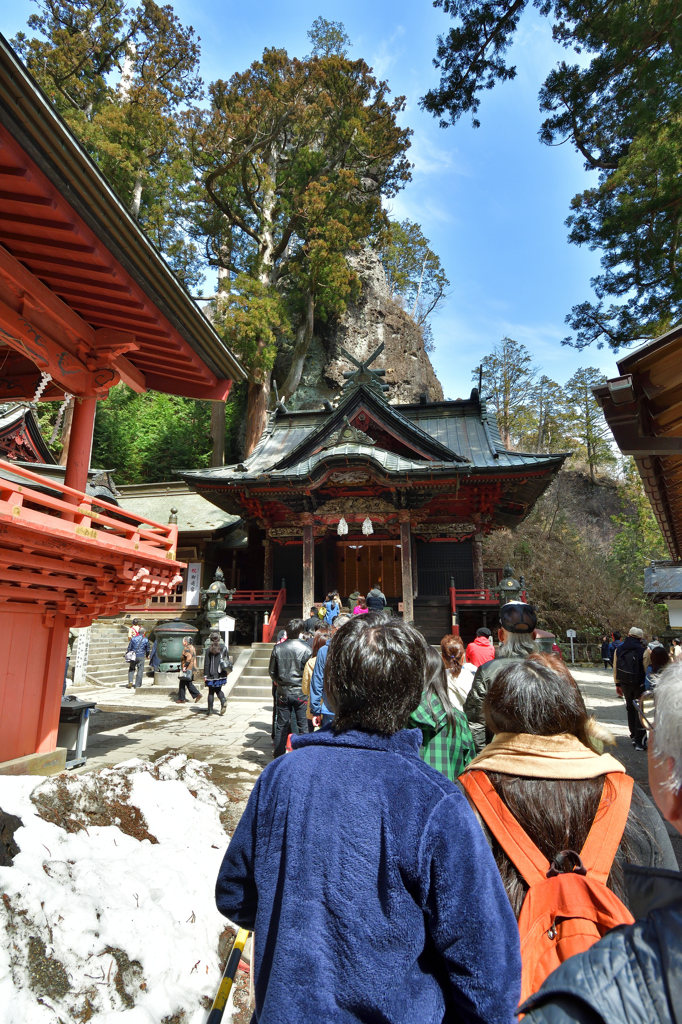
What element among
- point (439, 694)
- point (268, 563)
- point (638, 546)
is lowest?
point (439, 694)

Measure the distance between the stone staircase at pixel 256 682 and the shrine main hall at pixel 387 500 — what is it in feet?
5.94

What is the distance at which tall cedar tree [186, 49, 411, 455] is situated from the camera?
2311cm

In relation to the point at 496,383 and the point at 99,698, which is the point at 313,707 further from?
the point at 496,383

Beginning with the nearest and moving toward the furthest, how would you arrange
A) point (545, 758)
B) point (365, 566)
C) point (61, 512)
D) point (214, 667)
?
1. point (545, 758)
2. point (61, 512)
3. point (214, 667)
4. point (365, 566)

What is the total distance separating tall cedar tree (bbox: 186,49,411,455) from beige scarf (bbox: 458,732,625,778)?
72.6ft

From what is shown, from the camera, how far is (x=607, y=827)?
1606 millimetres

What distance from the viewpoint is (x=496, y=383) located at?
3453cm

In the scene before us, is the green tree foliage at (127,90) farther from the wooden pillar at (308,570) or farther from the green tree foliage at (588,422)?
the green tree foliage at (588,422)

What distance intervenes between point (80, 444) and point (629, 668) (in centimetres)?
781

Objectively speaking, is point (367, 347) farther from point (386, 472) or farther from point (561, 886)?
point (561, 886)

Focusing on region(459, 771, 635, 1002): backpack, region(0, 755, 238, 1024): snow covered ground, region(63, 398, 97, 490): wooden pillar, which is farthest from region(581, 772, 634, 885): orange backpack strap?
region(63, 398, 97, 490): wooden pillar

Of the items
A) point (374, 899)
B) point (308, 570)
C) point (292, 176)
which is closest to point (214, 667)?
point (308, 570)

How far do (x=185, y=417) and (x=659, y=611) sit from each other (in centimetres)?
2409

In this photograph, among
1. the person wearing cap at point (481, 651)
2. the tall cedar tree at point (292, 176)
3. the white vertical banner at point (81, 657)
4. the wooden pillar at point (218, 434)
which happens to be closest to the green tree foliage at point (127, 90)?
the tall cedar tree at point (292, 176)
